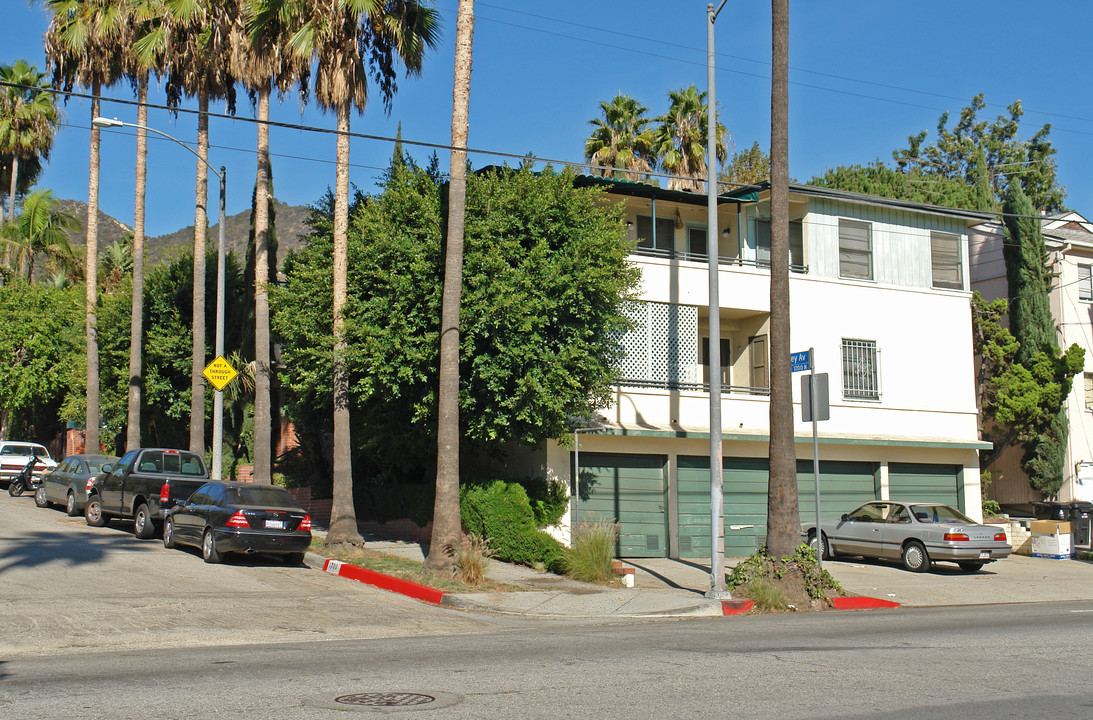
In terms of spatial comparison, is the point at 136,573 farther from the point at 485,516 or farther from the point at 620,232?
the point at 620,232

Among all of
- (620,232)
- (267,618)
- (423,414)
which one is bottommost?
(267,618)

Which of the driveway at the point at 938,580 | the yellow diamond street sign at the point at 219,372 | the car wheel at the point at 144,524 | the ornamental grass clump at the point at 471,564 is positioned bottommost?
the driveway at the point at 938,580

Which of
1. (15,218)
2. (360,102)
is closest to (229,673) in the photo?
(360,102)

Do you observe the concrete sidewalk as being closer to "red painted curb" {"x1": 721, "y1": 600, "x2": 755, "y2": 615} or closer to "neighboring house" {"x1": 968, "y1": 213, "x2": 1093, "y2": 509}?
"red painted curb" {"x1": 721, "y1": 600, "x2": 755, "y2": 615}

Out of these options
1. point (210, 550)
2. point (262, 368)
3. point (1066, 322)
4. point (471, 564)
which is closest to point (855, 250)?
point (1066, 322)

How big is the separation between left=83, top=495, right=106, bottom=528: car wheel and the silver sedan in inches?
611

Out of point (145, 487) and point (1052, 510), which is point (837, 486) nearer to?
point (1052, 510)

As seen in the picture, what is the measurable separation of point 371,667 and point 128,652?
2.94 metres

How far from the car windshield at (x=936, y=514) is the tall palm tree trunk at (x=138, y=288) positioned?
21127 mm

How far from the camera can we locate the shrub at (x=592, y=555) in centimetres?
1681

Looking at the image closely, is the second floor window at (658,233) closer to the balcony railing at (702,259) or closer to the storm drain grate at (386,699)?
the balcony railing at (702,259)

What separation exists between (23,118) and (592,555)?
38.3 metres

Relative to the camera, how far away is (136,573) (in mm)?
15359

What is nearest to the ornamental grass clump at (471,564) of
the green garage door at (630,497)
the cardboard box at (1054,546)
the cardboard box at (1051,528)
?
the green garage door at (630,497)
